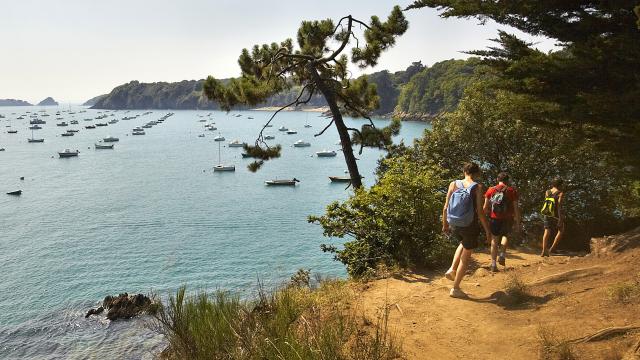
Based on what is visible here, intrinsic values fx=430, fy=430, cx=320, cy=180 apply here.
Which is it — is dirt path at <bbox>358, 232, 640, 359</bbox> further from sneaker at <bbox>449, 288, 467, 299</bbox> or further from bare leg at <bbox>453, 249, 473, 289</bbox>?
bare leg at <bbox>453, 249, 473, 289</bbox>

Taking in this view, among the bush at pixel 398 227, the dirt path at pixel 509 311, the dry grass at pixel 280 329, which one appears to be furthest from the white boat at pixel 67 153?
the dirt path at pixel 509 311

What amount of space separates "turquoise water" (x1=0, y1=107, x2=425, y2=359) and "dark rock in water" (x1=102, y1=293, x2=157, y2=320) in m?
0.78

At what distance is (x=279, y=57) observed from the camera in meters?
13.5

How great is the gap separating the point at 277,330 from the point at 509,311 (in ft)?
10.5

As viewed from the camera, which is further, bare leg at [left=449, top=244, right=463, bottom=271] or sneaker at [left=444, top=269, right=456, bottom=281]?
sneaker at [left=444, top=269, right=456, bottom=281]

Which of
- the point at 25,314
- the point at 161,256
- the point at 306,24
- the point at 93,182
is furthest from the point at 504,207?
the point at 93,182

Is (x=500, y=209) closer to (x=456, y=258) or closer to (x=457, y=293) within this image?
(x=456, y=258)

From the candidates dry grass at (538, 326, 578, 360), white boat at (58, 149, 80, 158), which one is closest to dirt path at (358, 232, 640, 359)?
dry grass at (538, 326, 578, 360)

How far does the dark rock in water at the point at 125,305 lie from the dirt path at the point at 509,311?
19569 mm

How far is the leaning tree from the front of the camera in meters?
13.6

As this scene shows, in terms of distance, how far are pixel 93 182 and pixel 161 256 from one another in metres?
36.8

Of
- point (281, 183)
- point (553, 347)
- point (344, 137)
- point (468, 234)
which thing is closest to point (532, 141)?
point (344, 137)

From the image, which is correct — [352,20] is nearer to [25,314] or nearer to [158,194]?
[25,314]

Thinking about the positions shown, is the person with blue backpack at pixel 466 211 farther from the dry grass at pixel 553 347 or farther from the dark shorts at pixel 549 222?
the dark shorts at pixel 549 222
